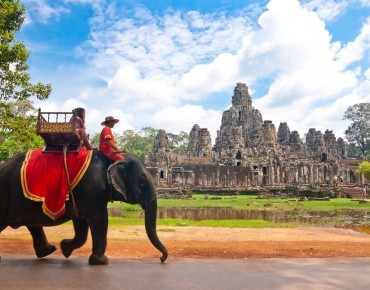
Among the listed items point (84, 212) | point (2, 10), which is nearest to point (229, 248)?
point (84, 212)

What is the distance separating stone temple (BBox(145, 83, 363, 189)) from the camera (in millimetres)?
55094

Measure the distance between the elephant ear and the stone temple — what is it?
46575 millimetres

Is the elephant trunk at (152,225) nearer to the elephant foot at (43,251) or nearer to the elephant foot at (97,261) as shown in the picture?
the elephant foot at (97,261)

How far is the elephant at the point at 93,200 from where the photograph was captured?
610 centimetres

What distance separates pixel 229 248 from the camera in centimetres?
986

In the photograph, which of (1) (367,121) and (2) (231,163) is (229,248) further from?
(1) (367,121)

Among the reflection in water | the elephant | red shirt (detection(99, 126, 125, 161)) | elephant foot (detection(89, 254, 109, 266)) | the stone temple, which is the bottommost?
the reflection in water

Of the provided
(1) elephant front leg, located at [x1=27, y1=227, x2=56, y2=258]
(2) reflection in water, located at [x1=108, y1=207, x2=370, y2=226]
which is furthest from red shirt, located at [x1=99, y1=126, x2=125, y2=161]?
(2) reflection in water, located at [x1=108, y1=207, x2=370, y2=226]

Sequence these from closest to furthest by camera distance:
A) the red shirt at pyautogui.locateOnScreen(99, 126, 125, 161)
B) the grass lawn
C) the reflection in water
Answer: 1. the red shirt at pyautogui.locateOnScreen(99, 126, 125, 161)
2. the grass lawn
3. the reflection in water

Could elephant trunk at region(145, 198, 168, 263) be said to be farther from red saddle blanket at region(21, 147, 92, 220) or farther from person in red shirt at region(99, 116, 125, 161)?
red saddle blanket at region(21, 147, 92, 220)

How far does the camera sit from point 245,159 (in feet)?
194

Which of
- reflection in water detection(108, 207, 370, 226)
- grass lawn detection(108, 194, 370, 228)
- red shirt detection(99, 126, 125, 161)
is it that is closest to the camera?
red shirt detection(99, 126, 125, 161)

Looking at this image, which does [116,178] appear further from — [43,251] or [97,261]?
[43,251]

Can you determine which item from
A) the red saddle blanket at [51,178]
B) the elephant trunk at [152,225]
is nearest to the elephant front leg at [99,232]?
the red saddle blanket at [51,178]
